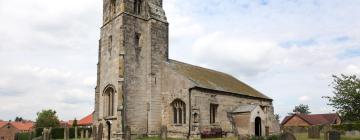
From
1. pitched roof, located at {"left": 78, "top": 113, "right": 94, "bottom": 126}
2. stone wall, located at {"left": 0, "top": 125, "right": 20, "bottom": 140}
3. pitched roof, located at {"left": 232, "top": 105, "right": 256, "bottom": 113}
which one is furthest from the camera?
pitched roof, located at {"left": 78, "top": 113, "right": 94, "bottom": 126}

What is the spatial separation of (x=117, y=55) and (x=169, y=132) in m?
8.80

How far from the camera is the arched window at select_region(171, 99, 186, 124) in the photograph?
32.3 m

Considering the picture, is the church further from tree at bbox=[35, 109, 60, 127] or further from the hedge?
tree at bbox=[35, 109, 60, 127]

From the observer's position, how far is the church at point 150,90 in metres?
31.8

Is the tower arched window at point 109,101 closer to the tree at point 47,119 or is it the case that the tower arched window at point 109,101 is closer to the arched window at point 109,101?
the arched window at point 109,101

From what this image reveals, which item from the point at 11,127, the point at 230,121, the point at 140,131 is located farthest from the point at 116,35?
the point at 11,127

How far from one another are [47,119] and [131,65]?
41.3m

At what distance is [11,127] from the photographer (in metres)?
66.0

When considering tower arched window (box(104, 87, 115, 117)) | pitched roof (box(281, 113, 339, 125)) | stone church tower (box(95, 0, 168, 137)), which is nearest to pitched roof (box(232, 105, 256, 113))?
stone church tower (box(95, 0, 168, 137))

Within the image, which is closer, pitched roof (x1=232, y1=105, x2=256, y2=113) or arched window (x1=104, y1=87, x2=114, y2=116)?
arched window (x1=104, y1=87, x2=114, y2=116)

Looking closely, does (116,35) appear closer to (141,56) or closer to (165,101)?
(141,56)

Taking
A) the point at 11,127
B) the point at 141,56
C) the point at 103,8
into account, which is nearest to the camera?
the point at 141,56

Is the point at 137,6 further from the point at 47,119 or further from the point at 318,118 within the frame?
the point at 318,118

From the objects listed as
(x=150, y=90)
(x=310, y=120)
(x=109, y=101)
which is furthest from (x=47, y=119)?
(x=310, y=120)
